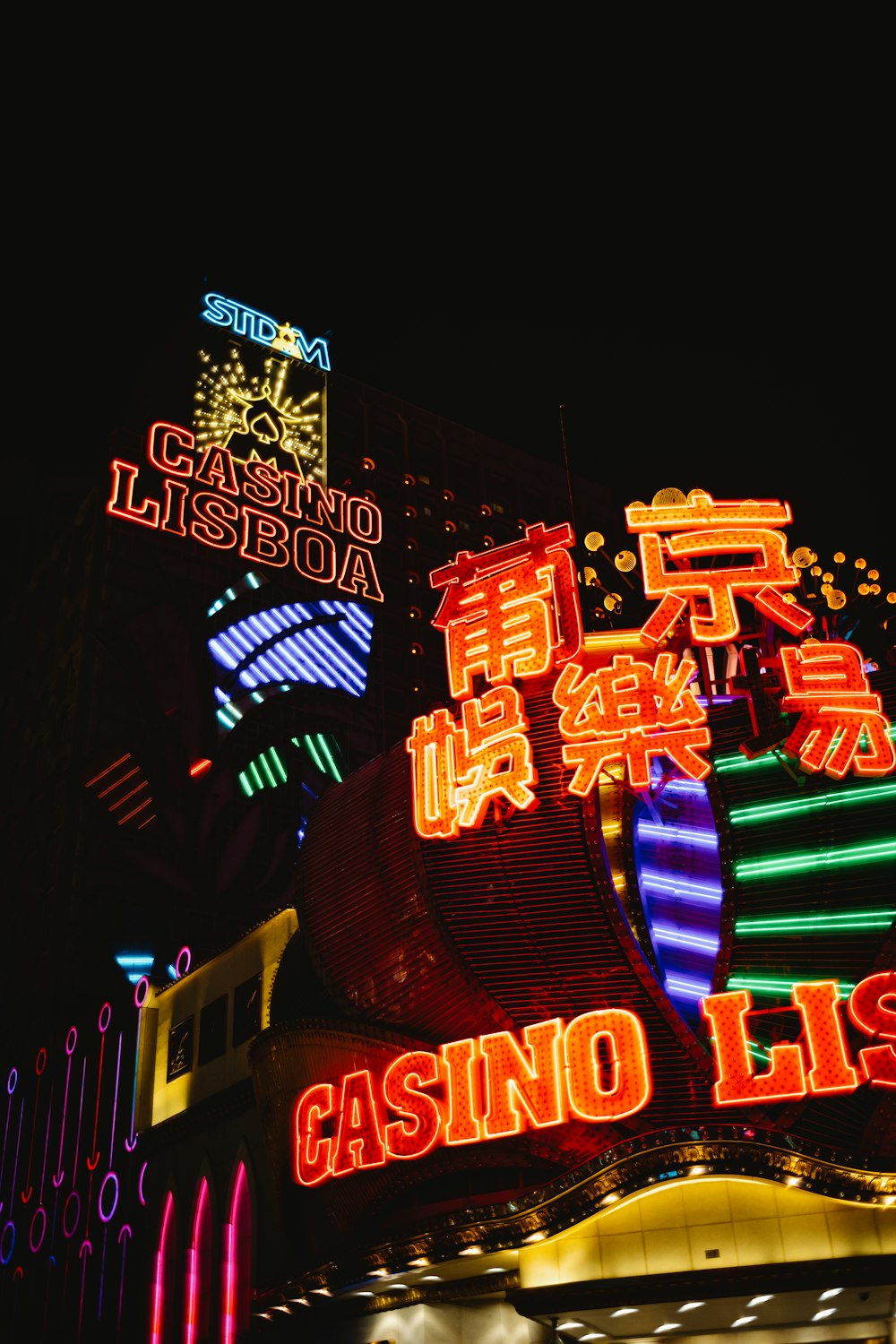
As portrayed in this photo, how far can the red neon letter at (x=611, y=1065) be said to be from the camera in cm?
1752

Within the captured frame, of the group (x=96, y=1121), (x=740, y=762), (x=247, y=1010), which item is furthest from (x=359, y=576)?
(x=740, y=762)

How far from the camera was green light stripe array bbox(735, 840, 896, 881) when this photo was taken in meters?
19.3

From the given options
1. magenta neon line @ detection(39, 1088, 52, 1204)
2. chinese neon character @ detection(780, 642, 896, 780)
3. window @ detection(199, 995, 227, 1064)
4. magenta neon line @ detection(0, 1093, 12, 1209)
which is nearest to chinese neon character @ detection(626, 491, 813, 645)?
chinese neon character @ detection(780, 642, 896, 780)

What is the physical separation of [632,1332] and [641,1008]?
5163 mm

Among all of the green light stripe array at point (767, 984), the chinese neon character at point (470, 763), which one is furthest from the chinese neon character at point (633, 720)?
the green light stripe array at point (767, 984)

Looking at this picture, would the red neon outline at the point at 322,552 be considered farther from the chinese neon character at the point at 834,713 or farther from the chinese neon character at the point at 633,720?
the chinese neon character at the point at 834,713

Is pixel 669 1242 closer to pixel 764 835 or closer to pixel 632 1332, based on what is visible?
pixel 632 1332

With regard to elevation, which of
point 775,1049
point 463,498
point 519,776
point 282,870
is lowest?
point 775,1049

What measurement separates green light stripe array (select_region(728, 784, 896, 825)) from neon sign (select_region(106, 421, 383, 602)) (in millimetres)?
35400

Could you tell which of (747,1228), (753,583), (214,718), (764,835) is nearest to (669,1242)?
(747,1228)

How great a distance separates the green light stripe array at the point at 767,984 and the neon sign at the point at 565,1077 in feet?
→ 1.75

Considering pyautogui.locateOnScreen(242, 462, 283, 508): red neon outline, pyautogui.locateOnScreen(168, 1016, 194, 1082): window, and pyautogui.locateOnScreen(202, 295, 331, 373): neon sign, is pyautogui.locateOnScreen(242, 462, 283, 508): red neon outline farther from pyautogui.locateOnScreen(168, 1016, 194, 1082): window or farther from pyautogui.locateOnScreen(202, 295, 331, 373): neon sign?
pyautogui.locateOnScreen(168, 1016, 194, 1082): window

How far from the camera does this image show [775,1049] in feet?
56.7

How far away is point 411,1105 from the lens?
18.9 metres
